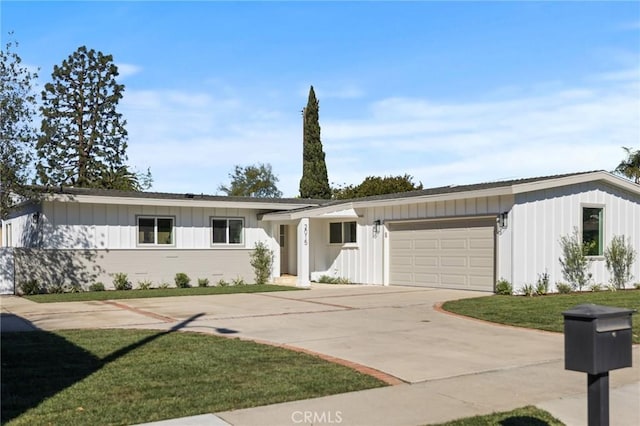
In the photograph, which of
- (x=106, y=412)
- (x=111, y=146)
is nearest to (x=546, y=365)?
(x=106, y=412)

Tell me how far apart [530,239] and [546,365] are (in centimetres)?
1019

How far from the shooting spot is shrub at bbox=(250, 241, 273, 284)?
24.3 metres

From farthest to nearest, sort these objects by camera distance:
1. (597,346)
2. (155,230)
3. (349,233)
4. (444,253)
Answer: (349,233) → (155,230) → (444,253) → (597,346)

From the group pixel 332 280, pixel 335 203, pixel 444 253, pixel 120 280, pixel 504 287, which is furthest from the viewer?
pixel 335 203

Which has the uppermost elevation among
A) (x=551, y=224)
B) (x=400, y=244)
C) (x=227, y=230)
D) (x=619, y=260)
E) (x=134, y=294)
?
(x=551, y=224)

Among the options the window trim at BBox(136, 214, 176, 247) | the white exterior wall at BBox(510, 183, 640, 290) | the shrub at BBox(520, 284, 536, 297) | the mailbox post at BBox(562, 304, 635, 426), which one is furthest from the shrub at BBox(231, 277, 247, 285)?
the mailbox post at BBox(562, 304, 635, 426)

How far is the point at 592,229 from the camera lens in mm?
19578

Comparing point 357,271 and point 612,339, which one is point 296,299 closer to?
point 357,271

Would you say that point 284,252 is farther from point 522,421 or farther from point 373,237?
point 522,421

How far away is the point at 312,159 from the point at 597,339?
39.4 m

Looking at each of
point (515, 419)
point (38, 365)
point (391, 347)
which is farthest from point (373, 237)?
point (515, 419)

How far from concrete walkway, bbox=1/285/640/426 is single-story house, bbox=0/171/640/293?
203 cm

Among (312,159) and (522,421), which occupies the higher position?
(312,159)

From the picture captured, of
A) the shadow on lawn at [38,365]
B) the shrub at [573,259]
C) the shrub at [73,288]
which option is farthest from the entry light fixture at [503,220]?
the shrub at [73,288]
